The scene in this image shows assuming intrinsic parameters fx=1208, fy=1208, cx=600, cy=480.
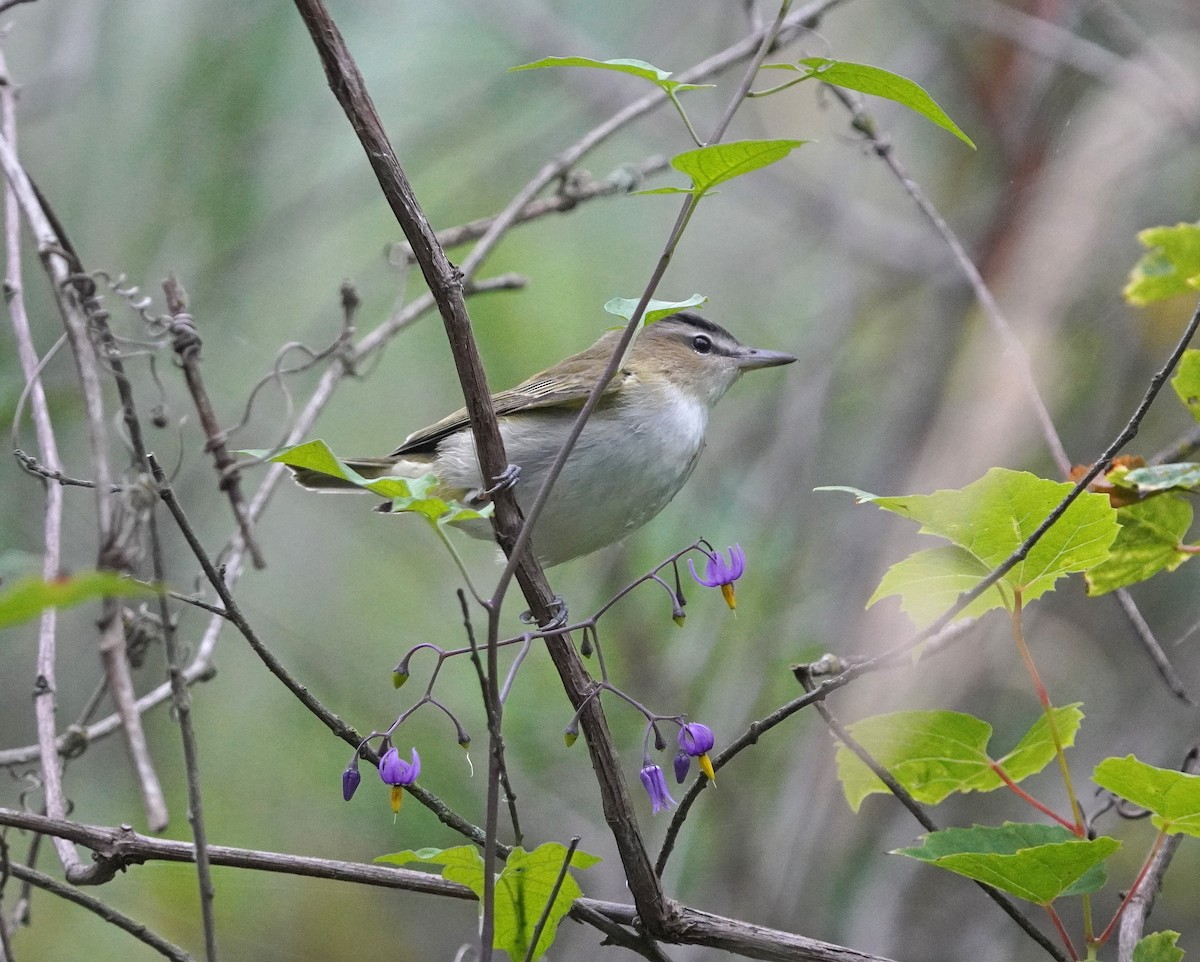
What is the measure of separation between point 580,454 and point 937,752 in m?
1.64

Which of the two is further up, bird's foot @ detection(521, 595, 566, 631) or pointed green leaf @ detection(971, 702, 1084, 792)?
bird's foot @ detection(521, 595, 566, 631)

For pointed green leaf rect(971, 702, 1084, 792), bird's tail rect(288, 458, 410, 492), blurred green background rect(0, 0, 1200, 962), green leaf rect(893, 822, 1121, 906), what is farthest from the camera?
blurred green background rect(0, 0, 1200, 962)

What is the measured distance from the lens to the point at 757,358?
13.6 ft

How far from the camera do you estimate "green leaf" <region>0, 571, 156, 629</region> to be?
78cm

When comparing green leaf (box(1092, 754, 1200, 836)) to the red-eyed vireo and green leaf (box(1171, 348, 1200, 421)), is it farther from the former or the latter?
the red-eyed vireo

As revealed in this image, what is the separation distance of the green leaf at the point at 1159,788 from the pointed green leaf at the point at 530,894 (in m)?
Answer: 0.71

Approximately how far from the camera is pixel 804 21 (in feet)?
11.5

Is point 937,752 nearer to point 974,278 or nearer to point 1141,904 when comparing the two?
point 1141,904

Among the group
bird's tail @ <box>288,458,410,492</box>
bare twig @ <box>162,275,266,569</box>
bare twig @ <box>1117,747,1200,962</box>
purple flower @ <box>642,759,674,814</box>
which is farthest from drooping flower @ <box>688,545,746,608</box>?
bird's tail @ <box>288,458,410,492</box>

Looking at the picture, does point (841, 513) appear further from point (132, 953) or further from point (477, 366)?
point (477, 366)

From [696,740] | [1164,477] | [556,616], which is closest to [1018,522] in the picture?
[1164,477]

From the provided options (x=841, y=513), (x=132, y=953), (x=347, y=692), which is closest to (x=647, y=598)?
(x=841, y=513)

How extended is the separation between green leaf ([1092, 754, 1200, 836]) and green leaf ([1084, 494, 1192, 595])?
1.58 feet

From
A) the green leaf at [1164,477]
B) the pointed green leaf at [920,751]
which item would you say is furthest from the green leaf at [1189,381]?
the pointed green leaf at [920,751]
